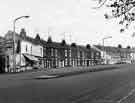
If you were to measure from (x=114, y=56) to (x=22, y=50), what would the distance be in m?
73.4

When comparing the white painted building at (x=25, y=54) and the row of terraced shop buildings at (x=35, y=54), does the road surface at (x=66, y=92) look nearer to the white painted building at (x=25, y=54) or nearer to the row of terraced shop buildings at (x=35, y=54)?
the row of terraced shop buildings at (x=35, y=54)

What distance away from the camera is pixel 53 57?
7025cm

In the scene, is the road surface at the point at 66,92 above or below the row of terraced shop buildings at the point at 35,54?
below

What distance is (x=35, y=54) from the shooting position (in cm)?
6209

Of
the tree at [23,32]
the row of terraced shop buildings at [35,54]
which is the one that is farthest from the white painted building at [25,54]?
the tree at [23,32]

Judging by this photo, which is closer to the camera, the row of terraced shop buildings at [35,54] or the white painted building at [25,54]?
the white painted building at [25,54]

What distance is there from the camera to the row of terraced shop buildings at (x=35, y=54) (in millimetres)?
53500

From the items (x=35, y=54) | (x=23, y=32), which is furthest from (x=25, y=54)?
(x=23, y=32)

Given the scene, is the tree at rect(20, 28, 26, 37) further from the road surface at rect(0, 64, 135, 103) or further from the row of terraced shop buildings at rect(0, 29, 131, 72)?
the road surface at rect(0, 64, 135, 103)

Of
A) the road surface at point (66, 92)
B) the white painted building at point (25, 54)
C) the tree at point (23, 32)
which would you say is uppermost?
the tree at point (23, 32)

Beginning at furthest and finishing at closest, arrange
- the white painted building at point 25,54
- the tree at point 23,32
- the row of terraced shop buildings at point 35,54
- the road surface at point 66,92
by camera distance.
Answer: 1. the tree at point 23,32
2. the row of terraced shop buildings at point 35,54
3. the white painted building at point 25,54
4. the road surface at point 66,92

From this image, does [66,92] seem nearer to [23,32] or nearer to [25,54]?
[25,54]

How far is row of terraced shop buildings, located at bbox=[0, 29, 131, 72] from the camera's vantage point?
176 feet

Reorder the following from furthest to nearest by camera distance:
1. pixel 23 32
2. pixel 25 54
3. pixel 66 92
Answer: pixel 23 32
pixel 25 54
pixel 66 92
